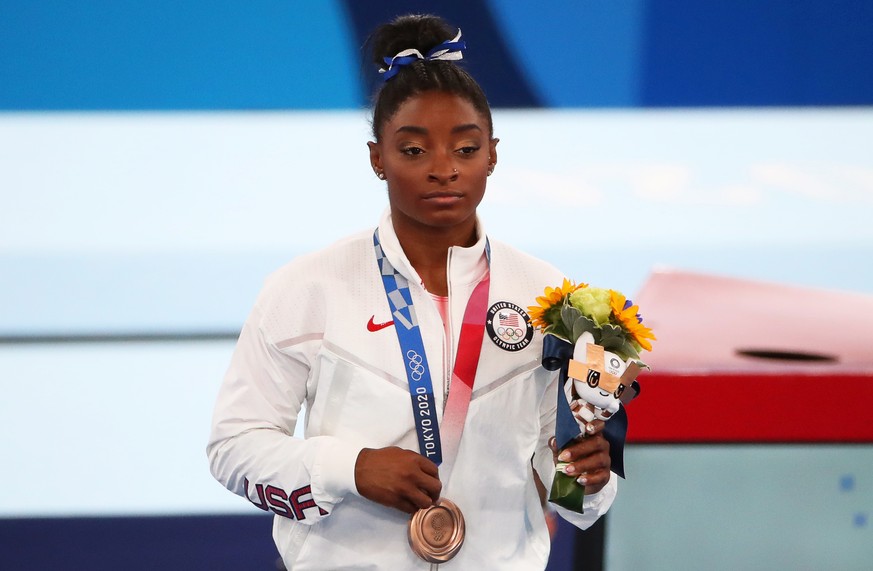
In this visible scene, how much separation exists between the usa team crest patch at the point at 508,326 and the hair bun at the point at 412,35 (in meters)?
0.43

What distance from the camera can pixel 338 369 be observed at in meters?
1.59

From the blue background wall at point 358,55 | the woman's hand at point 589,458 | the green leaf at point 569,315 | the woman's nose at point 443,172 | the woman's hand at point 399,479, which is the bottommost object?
the woman's hand at point 399,479

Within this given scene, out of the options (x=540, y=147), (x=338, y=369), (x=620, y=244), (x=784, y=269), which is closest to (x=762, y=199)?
(x=784, y=269)

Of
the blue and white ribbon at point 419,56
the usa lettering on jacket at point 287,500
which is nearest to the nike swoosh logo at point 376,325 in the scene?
the usa lettering on jacket at point 287,500

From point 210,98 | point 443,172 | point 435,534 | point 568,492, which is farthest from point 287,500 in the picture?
point 210,98

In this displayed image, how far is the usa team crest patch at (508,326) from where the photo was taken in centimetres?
164

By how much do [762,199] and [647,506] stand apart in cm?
115

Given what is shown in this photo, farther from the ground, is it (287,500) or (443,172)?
(443,172)

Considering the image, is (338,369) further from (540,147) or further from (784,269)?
(784,269)

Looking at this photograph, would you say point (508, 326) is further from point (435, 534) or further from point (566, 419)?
point (435, 534)

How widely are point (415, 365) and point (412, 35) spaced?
0.53 m

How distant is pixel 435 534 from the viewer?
61.2 inches

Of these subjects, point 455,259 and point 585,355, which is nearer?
point 585,355

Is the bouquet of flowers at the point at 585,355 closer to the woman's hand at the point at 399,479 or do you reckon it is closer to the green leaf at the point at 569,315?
the green leaf at the point at 569,315
